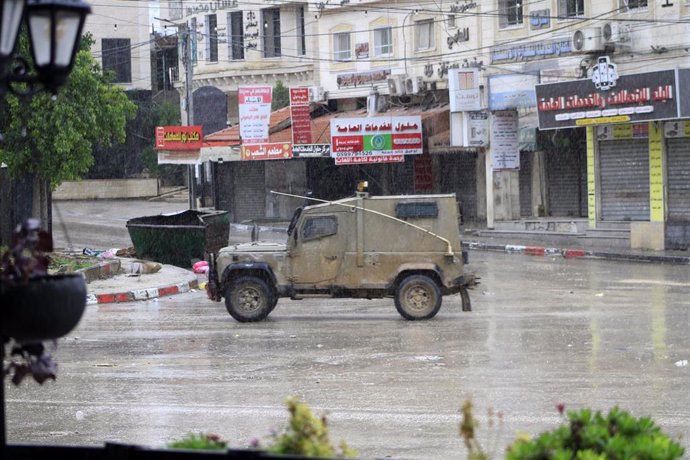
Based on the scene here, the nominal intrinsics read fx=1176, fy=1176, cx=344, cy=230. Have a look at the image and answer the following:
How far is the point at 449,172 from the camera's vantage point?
4331 cm

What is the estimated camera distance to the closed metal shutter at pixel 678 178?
31.5 metres

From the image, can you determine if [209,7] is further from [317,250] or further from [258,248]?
[317,250]

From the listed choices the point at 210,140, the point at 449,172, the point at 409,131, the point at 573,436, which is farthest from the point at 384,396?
the point at 210,140

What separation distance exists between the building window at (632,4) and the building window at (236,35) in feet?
84.9

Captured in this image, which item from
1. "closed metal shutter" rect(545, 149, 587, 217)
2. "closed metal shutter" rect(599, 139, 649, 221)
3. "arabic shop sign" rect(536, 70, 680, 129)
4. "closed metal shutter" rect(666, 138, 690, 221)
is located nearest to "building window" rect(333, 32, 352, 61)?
"closed metal shutter" rect(545, 149, 587, 217)

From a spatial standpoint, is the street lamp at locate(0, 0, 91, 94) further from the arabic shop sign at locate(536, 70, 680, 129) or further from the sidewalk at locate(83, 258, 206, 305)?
the arabic shop sign at locate(536, 70, 680, 129)

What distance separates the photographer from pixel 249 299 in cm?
1839

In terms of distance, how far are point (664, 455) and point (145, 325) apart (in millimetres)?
14962

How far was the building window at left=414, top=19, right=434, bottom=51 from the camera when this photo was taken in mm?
42469

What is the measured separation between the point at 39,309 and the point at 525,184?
36.0 m

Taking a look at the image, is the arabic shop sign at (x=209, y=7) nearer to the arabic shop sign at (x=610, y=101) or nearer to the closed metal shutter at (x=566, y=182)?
the closed metal shutter at (x=566, y=182)

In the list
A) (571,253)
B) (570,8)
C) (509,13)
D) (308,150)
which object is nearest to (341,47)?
(308,150)

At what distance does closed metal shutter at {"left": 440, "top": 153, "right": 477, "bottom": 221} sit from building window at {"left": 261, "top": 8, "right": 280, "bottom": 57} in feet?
50.3

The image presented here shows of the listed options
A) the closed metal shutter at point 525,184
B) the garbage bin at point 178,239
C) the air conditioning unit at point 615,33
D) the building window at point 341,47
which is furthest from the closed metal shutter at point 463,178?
the garbage bin at point 178,239
